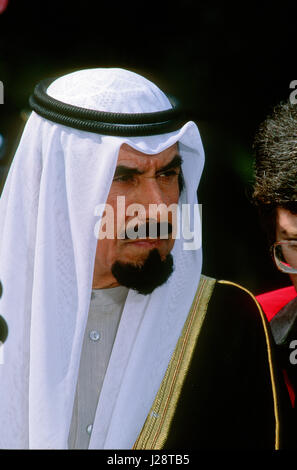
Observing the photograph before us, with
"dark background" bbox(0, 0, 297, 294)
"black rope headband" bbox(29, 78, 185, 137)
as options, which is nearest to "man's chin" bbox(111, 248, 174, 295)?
"black rope headband" bbox(29, 78, 185, 137)

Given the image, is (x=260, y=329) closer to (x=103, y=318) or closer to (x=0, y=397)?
(x=103, y=318)

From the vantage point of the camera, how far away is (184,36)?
3.47m

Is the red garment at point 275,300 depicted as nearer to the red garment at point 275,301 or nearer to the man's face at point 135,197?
the red garment at point 275,301

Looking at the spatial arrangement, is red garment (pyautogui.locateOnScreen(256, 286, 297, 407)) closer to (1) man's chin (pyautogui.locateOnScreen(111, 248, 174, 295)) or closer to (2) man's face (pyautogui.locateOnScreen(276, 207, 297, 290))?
(2) man's face (pyautogui.locateOnScreen(276, 207, 297, 290))

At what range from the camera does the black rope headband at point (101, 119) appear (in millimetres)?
2016

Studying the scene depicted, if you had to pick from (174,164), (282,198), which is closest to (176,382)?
(174,164)

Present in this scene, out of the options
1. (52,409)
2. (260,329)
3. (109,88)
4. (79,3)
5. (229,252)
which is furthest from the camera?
(229,252)

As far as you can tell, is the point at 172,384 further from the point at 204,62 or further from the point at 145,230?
the point at 204,62

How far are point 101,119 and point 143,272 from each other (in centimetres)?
53

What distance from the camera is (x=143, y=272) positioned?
2.08m

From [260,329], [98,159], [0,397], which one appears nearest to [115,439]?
[0,397]

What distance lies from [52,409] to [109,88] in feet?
3.53

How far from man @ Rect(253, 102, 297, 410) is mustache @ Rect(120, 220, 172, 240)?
0.66 metres

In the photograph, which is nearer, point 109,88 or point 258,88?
point 109,88
